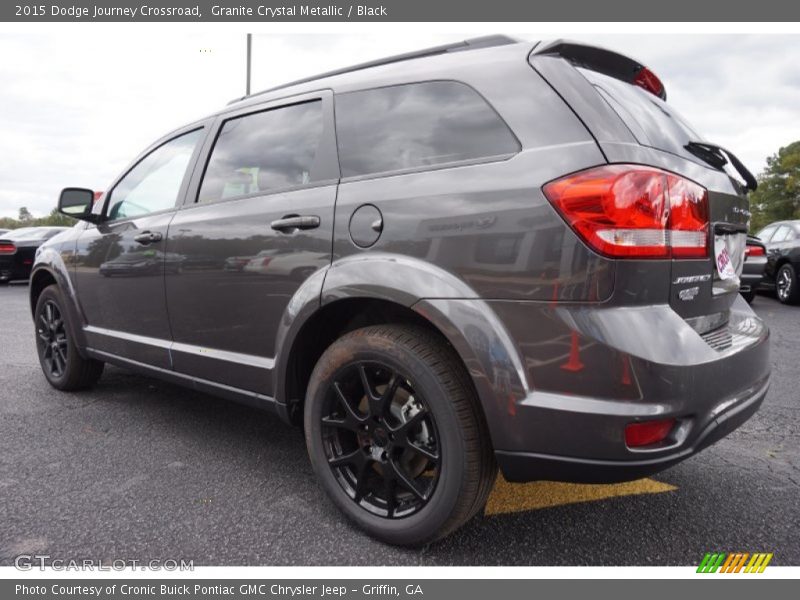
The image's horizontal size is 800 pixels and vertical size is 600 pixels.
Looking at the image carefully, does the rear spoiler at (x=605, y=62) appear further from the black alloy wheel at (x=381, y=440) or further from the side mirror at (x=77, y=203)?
the side mirror at (x=77, y=203)

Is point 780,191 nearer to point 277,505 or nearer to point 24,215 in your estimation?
point 277,505

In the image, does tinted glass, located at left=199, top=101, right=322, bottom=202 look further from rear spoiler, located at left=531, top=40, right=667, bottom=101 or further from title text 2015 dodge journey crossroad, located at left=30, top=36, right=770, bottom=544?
rear spoiler, located at left=531, top=40, right=667, bottom=101

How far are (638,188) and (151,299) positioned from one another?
2398 millimetres

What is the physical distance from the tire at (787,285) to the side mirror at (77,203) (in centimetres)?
953

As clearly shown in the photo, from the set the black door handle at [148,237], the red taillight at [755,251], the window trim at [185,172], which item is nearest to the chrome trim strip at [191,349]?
the black door handle at [148,237]

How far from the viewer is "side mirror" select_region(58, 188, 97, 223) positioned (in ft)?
11.9

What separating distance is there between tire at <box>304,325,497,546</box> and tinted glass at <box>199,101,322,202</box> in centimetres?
82

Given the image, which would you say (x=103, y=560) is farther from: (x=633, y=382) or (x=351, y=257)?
(x=633, y=382)

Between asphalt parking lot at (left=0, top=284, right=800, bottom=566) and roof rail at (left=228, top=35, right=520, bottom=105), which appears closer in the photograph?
asphalt parking lot at (left=0, top=284, right=800, bottom=566)

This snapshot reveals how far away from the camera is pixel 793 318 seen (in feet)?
25.0

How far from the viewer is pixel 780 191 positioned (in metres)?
53.0

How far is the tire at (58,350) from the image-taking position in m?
3.87

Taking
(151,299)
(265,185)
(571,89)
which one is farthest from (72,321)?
(571,89)

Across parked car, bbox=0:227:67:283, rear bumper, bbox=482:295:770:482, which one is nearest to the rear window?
rear bumper, bbox=482:295:770:482
